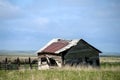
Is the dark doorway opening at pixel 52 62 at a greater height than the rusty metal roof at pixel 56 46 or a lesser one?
lesser

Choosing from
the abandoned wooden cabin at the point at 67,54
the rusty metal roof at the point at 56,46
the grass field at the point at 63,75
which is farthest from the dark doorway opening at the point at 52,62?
the grass field at the point at 63,75

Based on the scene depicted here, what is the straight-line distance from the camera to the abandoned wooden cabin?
108 ft

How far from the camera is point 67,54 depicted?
33.0m

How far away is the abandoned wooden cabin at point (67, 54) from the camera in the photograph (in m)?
32.9

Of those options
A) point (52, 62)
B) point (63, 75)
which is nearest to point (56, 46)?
point (52, 62)

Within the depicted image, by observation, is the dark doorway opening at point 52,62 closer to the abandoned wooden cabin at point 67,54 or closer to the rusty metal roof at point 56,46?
the abandoned wooden cabin at point 67,54

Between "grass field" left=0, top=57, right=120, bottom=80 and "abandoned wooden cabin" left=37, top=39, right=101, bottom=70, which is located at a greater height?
"abandoned wooden cabin" left=37, top=39, right=101, bottom=70

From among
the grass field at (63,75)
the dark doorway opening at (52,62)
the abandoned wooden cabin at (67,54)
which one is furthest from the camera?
the dark doorway opening at (52,62)

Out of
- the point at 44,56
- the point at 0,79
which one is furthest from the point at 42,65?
the point at 0,79

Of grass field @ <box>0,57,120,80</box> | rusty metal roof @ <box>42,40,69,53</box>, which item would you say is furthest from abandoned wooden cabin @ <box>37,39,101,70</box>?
grass field @ <box>0,57,120,80</box>

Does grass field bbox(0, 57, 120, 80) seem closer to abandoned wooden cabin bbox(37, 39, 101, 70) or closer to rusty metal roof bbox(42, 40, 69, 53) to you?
abandoned wooden cabin bbox(37, 39, 101, 70)

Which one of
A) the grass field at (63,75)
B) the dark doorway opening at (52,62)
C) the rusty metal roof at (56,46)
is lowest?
the grass field at (63,75)

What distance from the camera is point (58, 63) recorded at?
32.9 meters

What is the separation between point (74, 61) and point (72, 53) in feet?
3.43
